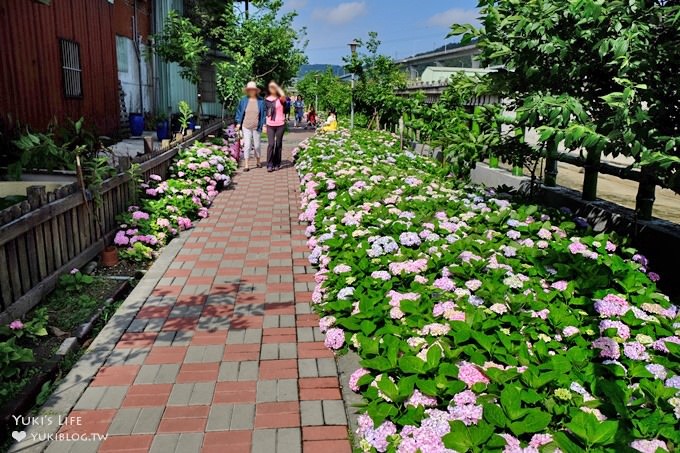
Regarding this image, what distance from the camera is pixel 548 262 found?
171 inches

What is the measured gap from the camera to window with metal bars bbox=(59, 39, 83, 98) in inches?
370

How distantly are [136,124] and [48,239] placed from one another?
31.8ft

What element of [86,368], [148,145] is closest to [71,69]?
[148,145]

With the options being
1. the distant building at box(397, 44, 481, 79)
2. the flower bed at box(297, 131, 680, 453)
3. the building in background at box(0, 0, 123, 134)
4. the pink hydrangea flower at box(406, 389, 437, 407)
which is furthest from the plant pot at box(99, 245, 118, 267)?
the distant building at box(397, 44, 481, 79)

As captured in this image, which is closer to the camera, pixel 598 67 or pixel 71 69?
pixel 598 67

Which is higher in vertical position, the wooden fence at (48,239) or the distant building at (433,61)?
the distant building at (433,61)

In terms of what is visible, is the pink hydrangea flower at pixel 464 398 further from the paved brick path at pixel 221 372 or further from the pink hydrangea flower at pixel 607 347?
the pink hydrangea flower at pixel 607 347

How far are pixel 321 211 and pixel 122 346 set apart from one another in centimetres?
346

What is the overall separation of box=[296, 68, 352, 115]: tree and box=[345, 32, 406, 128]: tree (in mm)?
1917

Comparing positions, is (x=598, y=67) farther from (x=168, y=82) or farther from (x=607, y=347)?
(x=168, y=82)

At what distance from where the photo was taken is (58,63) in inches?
361

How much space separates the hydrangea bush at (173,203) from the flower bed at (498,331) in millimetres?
1861

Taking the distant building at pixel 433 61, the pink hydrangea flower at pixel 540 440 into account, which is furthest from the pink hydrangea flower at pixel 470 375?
the distant building at pixel 433 61

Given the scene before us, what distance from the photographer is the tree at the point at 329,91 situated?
26.0m
